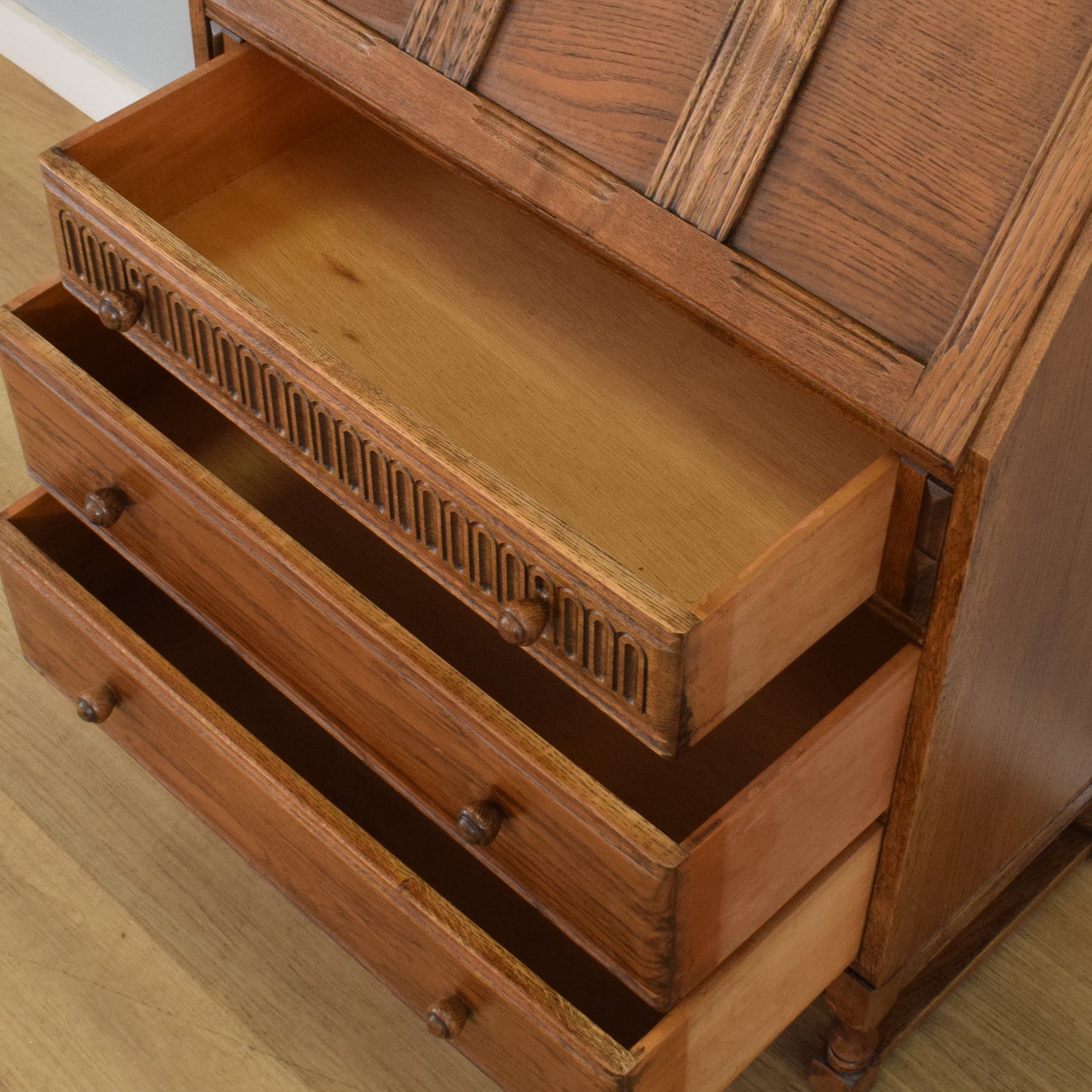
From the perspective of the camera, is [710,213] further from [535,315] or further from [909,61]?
[535,315]

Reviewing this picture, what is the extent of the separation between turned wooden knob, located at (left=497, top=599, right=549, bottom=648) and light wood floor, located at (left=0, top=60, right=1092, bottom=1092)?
61cm

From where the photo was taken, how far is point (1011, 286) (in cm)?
92

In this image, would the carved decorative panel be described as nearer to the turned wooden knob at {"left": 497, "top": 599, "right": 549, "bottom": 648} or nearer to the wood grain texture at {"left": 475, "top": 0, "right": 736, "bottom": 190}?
the turned wooden knob at {"left": 497, "top": 599, "right": 549, "bottom": 648}

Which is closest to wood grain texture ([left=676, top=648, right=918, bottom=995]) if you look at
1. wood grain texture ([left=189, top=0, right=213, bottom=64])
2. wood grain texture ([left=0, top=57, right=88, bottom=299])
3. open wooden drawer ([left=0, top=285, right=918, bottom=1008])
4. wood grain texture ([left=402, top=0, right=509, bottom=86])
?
open wooden drawer ([left=0, top=285, right=918, bottom=1008])

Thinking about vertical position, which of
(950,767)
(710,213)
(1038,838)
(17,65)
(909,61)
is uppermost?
(909,61)

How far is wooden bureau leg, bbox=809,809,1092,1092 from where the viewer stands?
136cm

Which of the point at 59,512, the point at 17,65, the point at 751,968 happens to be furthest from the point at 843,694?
the point at 17,65

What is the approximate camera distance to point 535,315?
1283 millimetres

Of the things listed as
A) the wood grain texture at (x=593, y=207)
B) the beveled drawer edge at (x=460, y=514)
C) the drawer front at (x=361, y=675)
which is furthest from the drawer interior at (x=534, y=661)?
the wood grain texture at (x=593, y=207)

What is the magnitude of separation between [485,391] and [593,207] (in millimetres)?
194

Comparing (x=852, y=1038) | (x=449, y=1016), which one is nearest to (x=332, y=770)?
(x=449, y=1016)

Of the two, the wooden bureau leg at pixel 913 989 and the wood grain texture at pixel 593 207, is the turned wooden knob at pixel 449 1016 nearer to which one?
the wooden bureau leg at pixel 913 989

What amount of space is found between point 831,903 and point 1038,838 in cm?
33

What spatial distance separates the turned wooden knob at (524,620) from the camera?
99 cm
